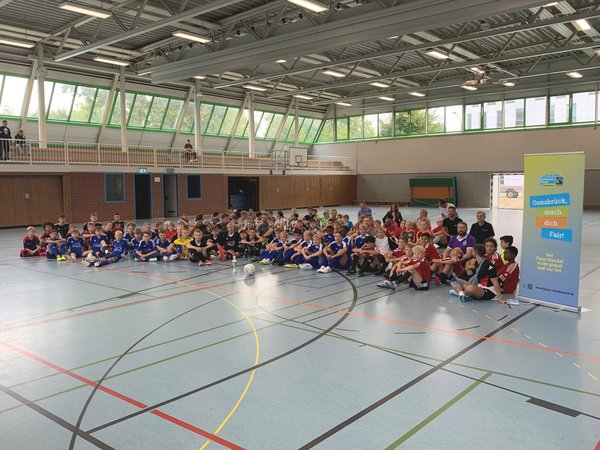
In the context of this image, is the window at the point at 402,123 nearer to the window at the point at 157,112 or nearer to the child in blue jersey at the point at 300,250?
the window at the point at 157,112

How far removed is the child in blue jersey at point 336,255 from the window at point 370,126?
3135cm

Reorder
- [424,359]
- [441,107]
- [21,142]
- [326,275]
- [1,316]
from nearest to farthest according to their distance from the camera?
[424,359]
[1,316]
[326,275]
[21,142]
[441,107]

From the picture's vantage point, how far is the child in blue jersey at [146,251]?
14.0 metres

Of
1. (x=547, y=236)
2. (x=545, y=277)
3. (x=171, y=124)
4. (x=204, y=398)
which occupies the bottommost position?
(x=204, y=398)

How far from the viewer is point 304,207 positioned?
129 feet

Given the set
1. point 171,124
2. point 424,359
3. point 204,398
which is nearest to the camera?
point 204,398

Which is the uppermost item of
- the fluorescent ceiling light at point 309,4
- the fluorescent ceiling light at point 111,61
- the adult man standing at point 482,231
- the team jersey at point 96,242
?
the fluorescent ceiling light at point 111,61

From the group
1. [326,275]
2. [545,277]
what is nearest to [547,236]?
[545,277]

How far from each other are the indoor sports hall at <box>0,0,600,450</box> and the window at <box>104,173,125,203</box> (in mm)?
131

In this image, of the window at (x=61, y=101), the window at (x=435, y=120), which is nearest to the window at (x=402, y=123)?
the window at (x=435, y=120)

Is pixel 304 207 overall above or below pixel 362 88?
below

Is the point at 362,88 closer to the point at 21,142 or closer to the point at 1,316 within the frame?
the point at 21,142

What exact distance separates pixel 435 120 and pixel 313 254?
1166 inches

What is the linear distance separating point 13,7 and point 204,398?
21.7 metres
